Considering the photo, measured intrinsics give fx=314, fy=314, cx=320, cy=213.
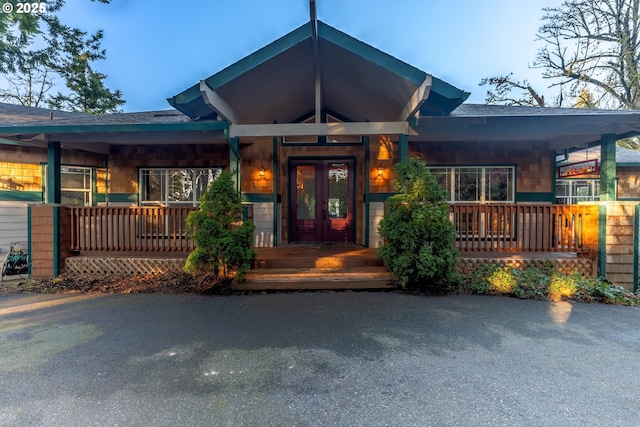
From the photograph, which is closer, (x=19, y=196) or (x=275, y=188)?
(x=19, y=196)

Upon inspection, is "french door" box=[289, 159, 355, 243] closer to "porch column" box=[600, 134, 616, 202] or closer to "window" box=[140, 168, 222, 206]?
"window" box=[140, 168, 222, 206]

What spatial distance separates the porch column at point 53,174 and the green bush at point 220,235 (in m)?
3.17

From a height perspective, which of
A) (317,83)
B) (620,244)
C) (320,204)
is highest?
(317,83)

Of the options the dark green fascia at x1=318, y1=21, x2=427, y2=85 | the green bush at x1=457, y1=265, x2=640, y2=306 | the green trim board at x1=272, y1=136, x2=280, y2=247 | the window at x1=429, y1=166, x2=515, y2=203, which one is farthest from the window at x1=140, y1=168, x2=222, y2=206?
the green bush at x1=457, y1=265, x2=640, y2=306

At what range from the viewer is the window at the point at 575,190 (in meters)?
9.37

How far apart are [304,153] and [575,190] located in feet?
27.1

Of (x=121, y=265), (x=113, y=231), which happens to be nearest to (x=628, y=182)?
(x=121, y=265)

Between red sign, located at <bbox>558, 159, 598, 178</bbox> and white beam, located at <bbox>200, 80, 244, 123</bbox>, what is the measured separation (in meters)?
7.75

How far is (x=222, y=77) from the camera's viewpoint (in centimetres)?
522

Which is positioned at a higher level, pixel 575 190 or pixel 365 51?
pixel 365 51

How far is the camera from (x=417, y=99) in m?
5.11

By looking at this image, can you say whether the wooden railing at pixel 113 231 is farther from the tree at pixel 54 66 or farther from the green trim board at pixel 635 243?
the tree at pixel 54 66

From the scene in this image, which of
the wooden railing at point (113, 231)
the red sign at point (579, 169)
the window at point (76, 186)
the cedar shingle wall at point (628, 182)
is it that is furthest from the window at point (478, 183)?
the window at point (76, 186)

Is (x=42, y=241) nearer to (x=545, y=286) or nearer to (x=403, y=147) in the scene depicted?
(x=403, y=147)
